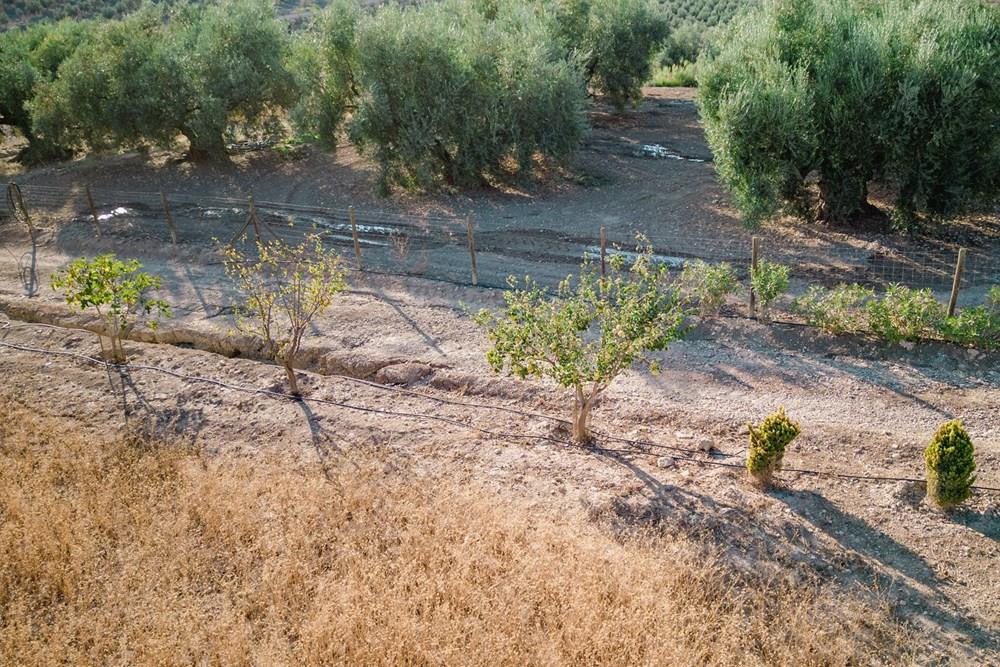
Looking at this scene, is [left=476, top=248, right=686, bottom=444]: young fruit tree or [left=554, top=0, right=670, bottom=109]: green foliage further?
[left=554, top=0, right=670, bottom=109]: green foliage

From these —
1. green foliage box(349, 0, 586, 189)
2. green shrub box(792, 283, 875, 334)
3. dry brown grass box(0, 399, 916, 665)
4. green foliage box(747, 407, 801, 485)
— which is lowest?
dry brown grass box(0, 399, 916, 665)

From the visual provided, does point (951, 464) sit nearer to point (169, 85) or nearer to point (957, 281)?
point (957, 281)

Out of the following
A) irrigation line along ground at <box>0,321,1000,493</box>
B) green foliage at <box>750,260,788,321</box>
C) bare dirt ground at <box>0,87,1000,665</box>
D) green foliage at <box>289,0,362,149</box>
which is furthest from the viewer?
green foliage at <box>289,0,362,149</box>

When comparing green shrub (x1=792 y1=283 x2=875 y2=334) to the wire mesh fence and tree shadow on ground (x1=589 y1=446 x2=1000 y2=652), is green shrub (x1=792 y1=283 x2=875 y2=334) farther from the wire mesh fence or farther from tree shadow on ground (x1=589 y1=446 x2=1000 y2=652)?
tree shadow on ground (x1=589 y1=446 x2=1000 y2=652)

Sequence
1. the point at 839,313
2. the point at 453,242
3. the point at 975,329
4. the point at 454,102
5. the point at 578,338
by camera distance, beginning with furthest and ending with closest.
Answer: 1. the point at 454,102
2. the point at 453,242
3. the point at 839,313
4. the point at 975,329
5. the point at 578,338

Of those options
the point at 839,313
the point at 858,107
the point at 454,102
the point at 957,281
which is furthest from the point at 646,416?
the point at 454,102

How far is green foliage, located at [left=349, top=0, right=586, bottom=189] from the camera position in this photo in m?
22.0

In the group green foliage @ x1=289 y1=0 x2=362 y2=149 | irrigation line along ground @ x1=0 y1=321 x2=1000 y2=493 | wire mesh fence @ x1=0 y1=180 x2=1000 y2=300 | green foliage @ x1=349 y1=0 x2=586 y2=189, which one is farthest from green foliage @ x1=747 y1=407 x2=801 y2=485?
green foliage @ x1=289 y1=0 x2=362 y2=149

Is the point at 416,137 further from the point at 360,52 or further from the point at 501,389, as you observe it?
the point at 501,389

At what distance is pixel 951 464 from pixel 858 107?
402 inches

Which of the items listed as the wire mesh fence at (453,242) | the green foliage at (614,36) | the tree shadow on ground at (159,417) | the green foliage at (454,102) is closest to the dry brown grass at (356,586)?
the tree shadow on ground at (159,417)

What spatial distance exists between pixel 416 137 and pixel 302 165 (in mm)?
6342

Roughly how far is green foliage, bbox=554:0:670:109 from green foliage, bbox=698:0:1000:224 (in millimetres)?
13752

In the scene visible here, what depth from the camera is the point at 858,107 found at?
1634 centimetres
